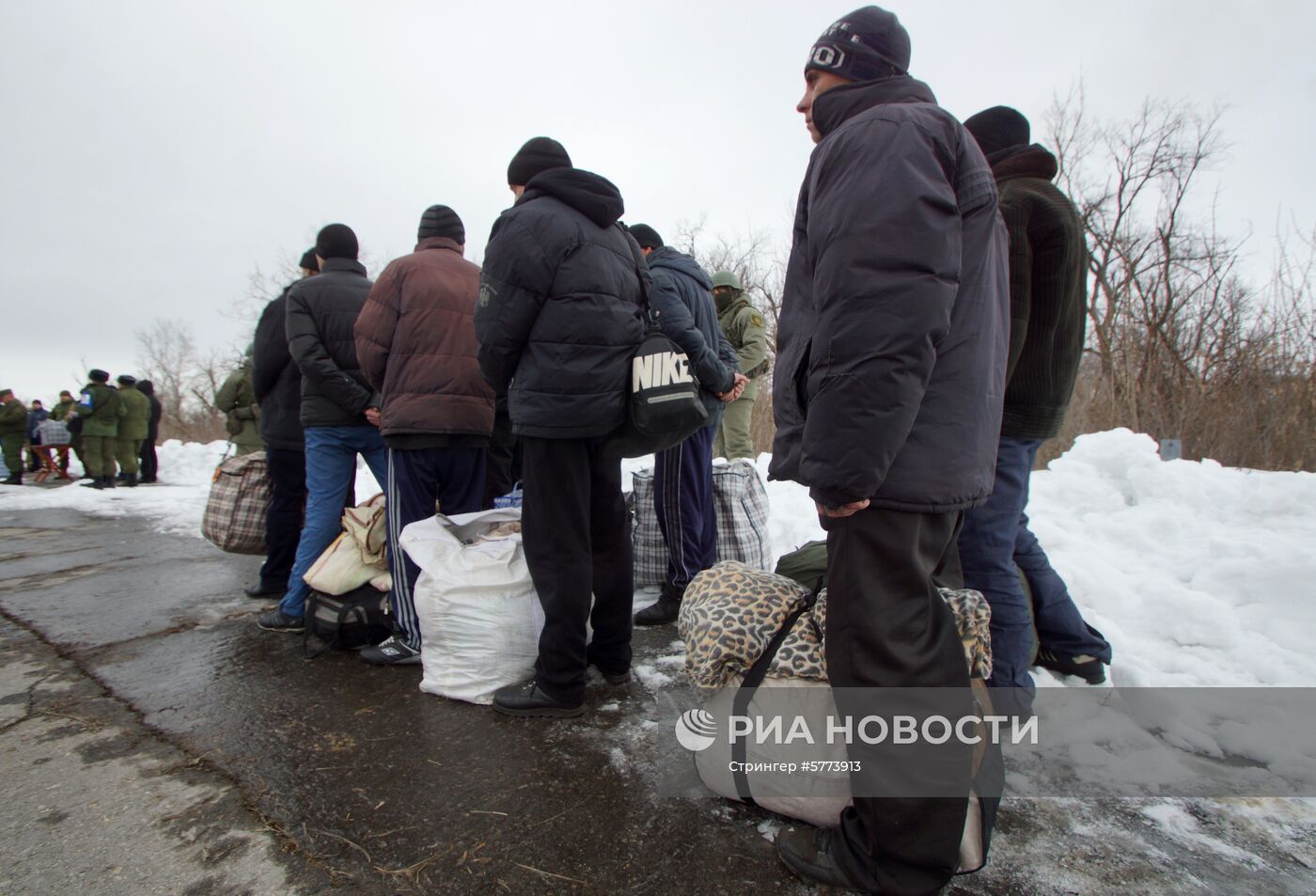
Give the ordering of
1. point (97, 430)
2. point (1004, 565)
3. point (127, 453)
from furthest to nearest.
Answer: point (127, 453) → point (97, 430) → point (1004, 565)

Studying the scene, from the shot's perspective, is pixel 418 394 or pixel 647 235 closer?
pixel 418 394

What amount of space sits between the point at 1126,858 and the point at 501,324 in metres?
2.35

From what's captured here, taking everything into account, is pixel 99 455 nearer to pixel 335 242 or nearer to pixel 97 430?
pixel 97 430

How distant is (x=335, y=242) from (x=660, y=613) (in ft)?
8.55

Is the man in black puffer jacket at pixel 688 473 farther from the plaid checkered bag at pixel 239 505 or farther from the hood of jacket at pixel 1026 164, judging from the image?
the plaid checkered bag at pixel 239 505

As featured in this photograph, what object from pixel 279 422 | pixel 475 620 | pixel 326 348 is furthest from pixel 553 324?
pixel 279 422

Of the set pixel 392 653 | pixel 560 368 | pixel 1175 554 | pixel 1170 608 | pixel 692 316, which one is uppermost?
pixel 692 316

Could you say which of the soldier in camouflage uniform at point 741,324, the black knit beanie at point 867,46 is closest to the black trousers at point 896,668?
the black knit beanie at point 867,46

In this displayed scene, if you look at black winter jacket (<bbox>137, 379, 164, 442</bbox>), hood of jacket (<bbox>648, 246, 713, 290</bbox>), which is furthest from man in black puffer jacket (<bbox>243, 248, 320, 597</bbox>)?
black winter jacket (<bbox>137, 379, 164, 442</bbox>)

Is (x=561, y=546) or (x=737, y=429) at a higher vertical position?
(x=737, y=429)

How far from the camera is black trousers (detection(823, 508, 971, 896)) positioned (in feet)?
4.81

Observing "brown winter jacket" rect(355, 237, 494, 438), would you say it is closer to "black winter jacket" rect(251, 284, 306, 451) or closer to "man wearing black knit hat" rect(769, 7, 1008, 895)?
"black winter jacket" rect(251, 284, 306, 451)

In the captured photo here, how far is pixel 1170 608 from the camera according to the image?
3.09 metres

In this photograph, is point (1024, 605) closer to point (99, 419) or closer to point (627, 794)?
point (627, 794)
